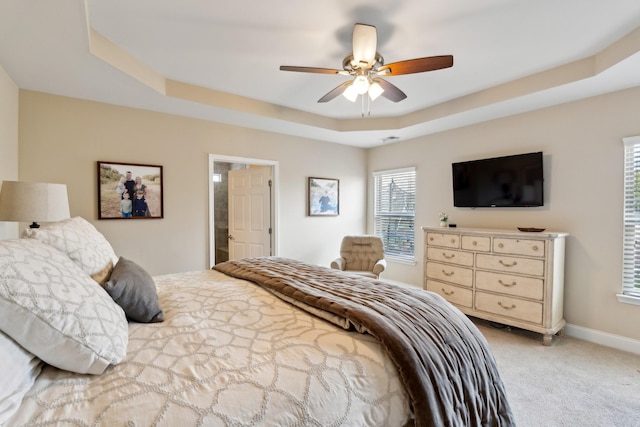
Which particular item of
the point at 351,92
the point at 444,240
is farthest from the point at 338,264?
the point at 351,92

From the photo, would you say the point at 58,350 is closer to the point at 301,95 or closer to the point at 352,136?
the point at 301,95

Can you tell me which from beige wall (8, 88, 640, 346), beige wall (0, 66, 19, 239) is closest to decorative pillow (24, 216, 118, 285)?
beige wall (0, 66, 19, 239)

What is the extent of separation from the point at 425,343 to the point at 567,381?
79.0 inches

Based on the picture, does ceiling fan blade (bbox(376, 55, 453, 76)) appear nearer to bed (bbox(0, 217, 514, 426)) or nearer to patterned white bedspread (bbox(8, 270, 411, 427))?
bed (bbox(0, 217, 514, 426))

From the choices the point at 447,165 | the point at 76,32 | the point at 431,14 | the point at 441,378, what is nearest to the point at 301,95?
the point at 431,14

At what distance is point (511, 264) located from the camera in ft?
10.1

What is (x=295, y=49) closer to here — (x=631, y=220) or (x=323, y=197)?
(x=323, y=197)

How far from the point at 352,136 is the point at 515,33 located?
255cm

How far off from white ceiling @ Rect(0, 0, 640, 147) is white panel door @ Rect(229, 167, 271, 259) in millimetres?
1173

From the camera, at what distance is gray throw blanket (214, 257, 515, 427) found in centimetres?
110

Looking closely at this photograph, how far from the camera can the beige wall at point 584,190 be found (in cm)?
287

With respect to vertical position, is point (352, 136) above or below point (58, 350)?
above

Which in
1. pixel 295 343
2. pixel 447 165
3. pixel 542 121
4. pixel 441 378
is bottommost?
pixel 441 378

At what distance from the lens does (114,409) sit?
0.76 meters
